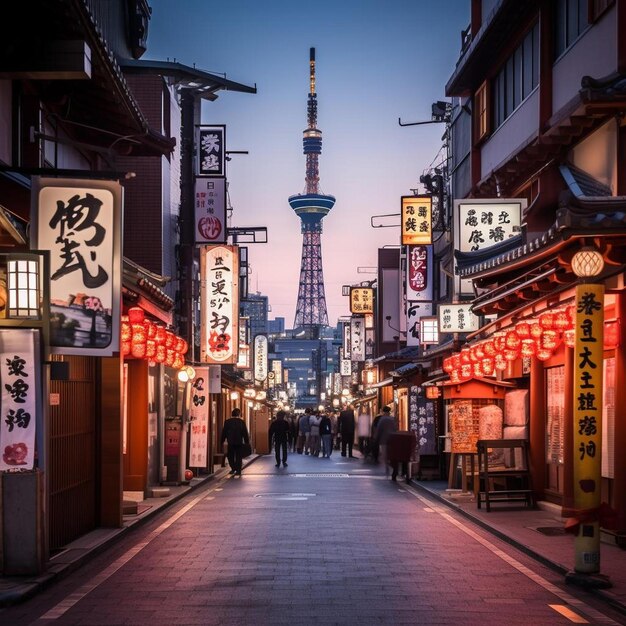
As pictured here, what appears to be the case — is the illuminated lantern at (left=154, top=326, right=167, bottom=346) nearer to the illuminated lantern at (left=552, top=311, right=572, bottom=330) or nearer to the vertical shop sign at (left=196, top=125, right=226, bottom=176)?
the illuminated lantern at (left=552, top=311, right=572, bottom=330)

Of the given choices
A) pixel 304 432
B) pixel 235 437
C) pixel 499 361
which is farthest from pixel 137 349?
pixel 304 432

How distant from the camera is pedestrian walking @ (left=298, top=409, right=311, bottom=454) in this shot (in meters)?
48.9

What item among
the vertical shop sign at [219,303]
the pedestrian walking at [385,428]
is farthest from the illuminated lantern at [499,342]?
the vertical shop sign at [219,303]

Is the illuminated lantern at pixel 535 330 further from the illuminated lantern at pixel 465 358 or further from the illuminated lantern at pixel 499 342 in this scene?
the illuminated lantern at pixel 465 358

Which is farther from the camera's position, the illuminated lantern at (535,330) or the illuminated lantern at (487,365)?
the illuminated lantern at (487,365)

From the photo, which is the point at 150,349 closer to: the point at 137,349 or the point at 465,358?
the point at 137,349

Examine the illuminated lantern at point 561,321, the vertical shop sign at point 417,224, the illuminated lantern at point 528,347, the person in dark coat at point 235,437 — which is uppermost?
the vertical shop sign at point 417,224

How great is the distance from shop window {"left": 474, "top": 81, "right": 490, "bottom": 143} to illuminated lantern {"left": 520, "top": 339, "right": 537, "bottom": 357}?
9.92 meters

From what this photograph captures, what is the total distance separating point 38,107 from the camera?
16172mm

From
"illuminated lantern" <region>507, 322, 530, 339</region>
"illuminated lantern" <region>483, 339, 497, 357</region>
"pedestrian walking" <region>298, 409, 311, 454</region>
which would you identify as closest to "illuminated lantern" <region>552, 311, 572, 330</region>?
"illuminated lantern" <region>507, 322, 530, 339</region>

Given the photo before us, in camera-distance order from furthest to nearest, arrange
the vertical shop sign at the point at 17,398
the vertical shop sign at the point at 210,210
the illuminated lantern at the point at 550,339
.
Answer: the vertical shop sign at the point at 210,210, the illuminated lantern at the point at 550,339, the vertical shop sign at the point at 17,398

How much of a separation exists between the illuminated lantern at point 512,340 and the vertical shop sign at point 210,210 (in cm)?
1442

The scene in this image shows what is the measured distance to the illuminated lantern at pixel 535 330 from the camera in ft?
58.3

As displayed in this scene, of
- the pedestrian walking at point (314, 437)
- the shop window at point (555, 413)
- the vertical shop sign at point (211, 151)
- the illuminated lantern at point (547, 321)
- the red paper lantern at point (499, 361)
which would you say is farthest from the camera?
the pedestrian walking at point (314, 437)
